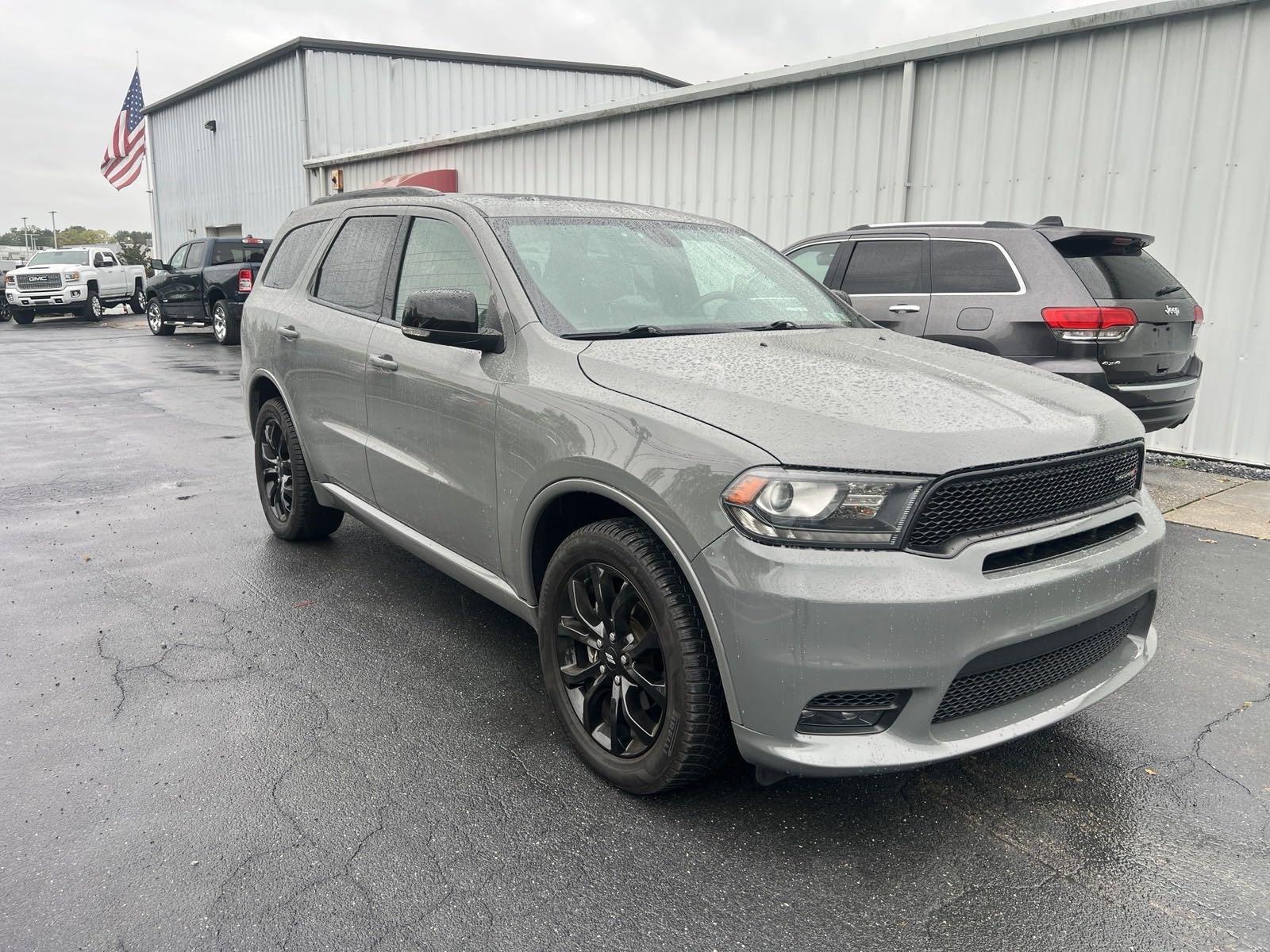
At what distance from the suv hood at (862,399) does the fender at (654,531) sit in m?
0.30

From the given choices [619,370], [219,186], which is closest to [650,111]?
[619,370]

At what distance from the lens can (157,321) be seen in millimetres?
21172

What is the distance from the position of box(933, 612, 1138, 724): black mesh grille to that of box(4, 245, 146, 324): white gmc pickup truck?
26837 mm

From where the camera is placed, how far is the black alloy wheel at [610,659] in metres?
2.75

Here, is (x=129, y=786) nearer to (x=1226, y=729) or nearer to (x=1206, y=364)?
(x=1226, y=729)

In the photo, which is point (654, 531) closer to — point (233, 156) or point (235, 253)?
point (235, 253)

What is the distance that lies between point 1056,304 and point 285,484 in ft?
15.3

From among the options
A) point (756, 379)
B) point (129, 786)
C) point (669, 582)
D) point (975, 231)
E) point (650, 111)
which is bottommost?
point (129, 786)

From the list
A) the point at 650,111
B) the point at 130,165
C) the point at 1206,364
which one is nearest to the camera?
the point at 1206,364

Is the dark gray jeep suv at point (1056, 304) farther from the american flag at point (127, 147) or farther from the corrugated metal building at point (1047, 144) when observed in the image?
the american flag at point (127, 147)

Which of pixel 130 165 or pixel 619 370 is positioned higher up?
pixel 130 165

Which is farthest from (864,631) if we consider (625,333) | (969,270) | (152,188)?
(152,188)

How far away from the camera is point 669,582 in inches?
102

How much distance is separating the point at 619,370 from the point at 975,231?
167 inches
